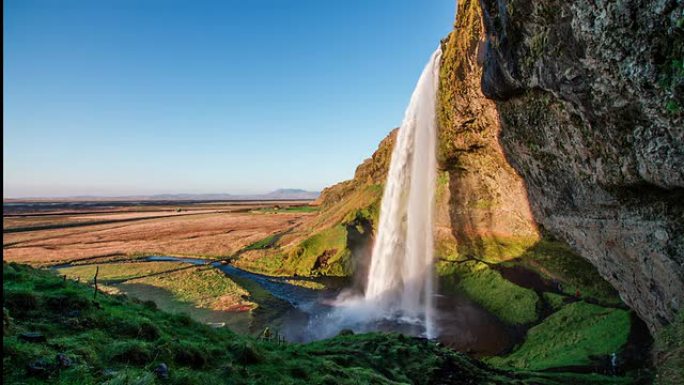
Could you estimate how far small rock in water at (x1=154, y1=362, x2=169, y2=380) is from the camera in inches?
277

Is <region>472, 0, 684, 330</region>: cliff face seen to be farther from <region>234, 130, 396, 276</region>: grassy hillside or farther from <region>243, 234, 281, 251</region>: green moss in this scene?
<region>243, 234, 281, 251</region>: green moss

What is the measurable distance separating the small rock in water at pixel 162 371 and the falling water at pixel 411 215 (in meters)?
21.6

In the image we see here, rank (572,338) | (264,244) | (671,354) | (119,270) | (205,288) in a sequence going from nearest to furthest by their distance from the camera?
1. (671,354)
2. (572,338)
3. (205,288)
4. (119,270)
5. (264,244)

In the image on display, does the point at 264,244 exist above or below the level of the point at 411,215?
below

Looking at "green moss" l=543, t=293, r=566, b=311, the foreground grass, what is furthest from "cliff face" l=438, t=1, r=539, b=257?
the foreground grass

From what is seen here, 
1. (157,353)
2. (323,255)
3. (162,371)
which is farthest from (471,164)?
(162,371)

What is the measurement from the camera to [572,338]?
58.3ft

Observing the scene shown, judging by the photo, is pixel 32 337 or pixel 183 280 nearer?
pixel 32 337

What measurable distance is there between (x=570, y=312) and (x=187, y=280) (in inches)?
1153

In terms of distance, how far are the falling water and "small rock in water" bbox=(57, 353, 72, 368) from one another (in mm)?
22828

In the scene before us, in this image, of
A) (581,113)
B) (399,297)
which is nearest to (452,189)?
(399,297)

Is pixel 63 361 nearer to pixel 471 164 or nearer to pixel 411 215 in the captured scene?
pixel 471 164

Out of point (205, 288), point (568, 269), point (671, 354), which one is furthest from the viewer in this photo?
point (205, 288)

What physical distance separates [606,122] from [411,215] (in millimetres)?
20582
